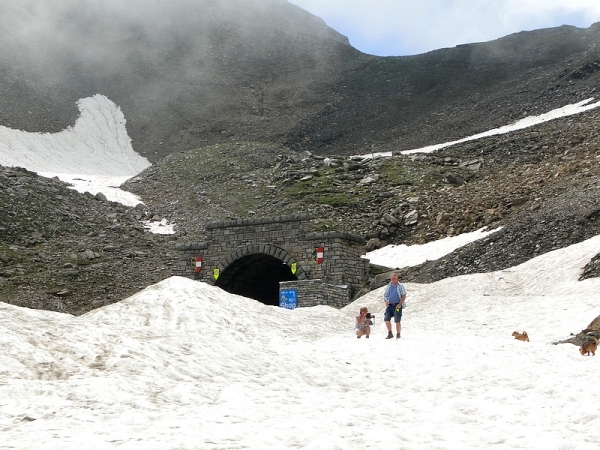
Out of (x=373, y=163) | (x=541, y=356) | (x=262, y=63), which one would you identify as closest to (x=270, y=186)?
(x=373, y=163)

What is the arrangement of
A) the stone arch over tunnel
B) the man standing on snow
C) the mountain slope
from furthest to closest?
the mountain slope
the stone arch over tunnel
the man standing on snow

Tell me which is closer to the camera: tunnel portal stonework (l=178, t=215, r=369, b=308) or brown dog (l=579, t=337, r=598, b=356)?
brown dog (l=579, t=337, r=598, b=356)

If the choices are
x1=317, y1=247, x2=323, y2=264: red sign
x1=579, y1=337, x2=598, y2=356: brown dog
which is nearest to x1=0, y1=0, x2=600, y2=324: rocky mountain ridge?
x1=317, y1=247, x2=323, y2=264: red sign

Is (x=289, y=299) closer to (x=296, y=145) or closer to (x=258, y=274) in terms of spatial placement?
(x=258, y=274)

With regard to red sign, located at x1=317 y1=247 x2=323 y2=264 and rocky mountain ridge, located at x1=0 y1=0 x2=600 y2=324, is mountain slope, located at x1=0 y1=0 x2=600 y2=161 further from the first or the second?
red sign, located at x1=317 y1=247 x2=323 y2=264

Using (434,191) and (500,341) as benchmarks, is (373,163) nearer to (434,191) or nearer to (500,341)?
(434,191)

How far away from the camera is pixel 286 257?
30.6m

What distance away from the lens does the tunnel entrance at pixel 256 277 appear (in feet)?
106

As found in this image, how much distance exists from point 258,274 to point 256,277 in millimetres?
A: 364

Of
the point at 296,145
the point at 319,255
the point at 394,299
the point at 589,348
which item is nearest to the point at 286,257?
the point at 319,255

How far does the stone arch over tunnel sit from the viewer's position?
3156 cm

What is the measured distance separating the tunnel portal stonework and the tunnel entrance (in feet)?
0.14

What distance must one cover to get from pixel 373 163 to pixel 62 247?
76.9 feet

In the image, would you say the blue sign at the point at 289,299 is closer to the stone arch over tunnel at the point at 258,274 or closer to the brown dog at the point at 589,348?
the stone arch over tunnel at the point at 258,274
